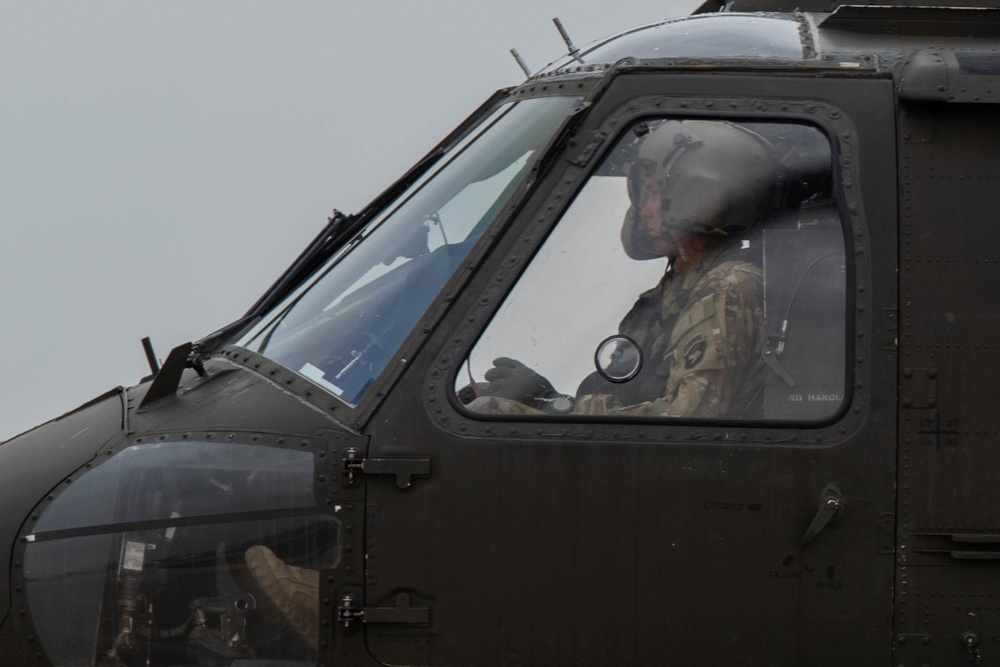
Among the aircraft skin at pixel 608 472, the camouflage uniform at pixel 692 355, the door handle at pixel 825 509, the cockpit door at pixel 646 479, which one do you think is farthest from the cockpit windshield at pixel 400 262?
the door handle at pixel 825 509

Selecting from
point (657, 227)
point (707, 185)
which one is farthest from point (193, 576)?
point (707, 185)

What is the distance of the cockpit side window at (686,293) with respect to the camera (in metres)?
3.52

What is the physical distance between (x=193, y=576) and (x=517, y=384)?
39.7 inches

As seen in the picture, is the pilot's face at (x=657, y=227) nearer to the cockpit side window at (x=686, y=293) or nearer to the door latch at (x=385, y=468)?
the cockpit side window at (x=686, y=293)

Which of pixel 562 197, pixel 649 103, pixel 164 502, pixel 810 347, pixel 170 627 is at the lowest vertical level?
pixel 170 627

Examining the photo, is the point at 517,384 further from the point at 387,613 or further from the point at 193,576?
the point at 193,576

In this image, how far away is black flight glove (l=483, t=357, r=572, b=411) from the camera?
3.53 m

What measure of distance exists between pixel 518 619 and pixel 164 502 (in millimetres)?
1002

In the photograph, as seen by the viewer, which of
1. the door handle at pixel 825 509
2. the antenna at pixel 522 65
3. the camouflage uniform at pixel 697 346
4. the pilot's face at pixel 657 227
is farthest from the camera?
the antenna at pixel 522 65

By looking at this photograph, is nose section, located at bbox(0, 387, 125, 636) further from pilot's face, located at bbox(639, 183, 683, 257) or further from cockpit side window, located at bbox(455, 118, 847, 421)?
pilot's face, located at bbox(639, 183, 683, 257)

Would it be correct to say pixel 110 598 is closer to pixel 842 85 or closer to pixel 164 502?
pixel 164 502

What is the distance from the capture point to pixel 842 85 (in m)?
3.63

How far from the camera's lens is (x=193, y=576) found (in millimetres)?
3471

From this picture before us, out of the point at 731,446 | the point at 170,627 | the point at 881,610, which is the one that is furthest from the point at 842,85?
the point at 170,627
